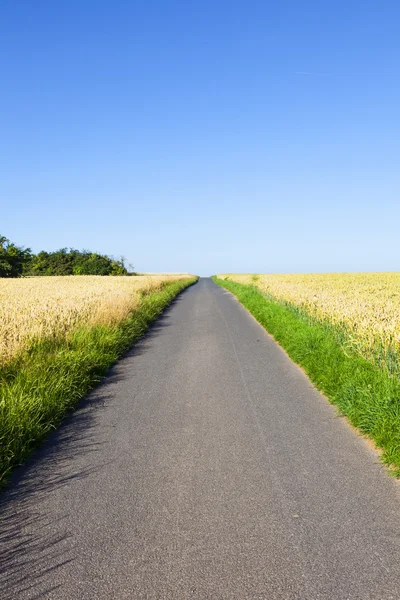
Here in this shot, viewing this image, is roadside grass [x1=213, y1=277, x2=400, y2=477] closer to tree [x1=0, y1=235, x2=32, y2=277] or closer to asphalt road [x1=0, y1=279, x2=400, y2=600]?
asphalt road [x1=0, y1=279, x2=400, y2=600]

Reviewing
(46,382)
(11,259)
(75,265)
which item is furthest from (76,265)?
(46,382)

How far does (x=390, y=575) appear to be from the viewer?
112 inches

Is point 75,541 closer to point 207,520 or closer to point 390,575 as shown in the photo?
point 207,520

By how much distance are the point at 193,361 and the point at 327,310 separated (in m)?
4.53

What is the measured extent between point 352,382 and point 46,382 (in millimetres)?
4786

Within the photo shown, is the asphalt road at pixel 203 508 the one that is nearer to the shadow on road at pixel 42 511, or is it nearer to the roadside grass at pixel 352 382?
the shadow on road at pixel 42 511

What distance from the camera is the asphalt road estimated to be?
9.18 ft

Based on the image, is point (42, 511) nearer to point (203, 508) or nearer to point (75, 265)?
point (203, 508)

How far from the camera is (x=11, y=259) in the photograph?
56594 mm

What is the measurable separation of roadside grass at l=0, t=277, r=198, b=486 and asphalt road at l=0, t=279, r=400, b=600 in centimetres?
25

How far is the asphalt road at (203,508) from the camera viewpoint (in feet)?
9.18

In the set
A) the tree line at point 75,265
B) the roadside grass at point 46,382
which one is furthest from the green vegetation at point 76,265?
the roadside grass at point 46,382

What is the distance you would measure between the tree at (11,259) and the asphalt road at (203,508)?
5430 centimetres

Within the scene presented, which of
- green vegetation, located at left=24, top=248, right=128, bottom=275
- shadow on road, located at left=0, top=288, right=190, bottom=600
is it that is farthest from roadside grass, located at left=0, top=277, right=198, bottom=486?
green vegetation, located at left=24, top=248, right=128, bottom=275
